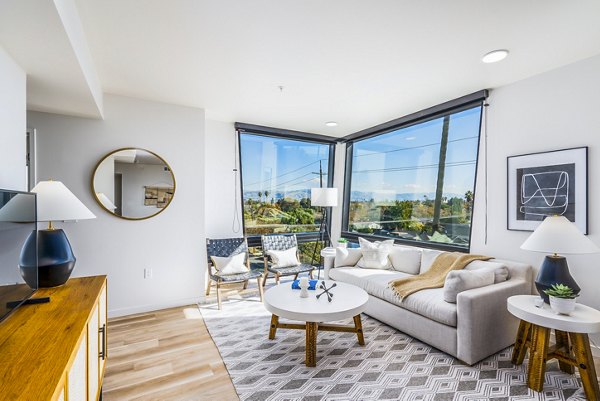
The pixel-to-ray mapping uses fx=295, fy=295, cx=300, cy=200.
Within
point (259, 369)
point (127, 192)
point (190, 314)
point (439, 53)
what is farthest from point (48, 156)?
point (439, 53)

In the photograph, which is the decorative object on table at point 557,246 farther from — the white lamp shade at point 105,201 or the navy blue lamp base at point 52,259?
the white lamp shade at point 105,201

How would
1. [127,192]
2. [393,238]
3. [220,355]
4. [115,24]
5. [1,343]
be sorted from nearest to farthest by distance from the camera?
[1,343], [115,24], [220,355], [127,192], [393,238]

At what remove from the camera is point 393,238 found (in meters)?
4.48

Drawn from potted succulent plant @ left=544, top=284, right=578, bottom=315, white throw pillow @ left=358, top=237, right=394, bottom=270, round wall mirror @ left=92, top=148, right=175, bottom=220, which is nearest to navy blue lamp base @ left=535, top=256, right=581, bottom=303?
potted succulent plant @ left=544, top=284, right=578, bottom=315

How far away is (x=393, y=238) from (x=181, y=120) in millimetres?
3391

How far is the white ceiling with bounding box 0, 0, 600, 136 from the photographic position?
73.4 inches

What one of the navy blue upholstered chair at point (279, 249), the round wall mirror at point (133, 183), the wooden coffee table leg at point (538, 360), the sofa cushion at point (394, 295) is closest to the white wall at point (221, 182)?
the navy blue upholstered chair at point (279, 249)

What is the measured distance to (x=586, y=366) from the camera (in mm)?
1924

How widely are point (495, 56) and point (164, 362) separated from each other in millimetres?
3684

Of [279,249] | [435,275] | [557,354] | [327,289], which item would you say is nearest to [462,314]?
[557,354]

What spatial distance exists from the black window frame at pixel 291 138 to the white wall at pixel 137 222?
0.87 m

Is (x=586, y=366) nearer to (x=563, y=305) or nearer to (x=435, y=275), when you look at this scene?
(x=563, y=305)

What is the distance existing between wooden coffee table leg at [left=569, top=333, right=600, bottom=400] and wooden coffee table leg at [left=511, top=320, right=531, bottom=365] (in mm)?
312

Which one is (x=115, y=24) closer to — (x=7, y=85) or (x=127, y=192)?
(x=7, y=85)
